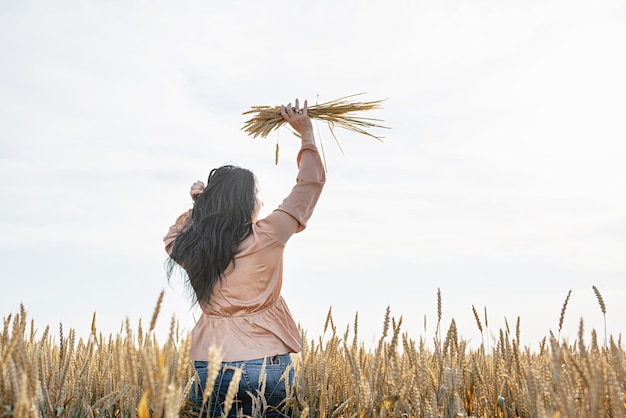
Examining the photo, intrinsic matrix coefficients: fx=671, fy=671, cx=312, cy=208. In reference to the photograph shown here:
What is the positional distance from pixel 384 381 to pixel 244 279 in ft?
2.56

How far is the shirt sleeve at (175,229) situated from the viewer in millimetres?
3203

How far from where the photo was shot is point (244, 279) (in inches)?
110

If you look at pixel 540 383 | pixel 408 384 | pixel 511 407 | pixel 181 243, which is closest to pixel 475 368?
A: pixel 511 407

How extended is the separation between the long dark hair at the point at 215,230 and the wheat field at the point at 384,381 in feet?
1.28

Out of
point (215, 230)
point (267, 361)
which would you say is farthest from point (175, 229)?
point (267, 361)

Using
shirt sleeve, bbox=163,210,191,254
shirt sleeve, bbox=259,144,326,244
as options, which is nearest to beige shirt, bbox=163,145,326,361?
shirt sleeve, bbox=259,144,326,244

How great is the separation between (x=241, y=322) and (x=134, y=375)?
150cm

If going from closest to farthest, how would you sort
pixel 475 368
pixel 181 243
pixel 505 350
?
pixel 475 368
pixel 505 350
pixel 181 243

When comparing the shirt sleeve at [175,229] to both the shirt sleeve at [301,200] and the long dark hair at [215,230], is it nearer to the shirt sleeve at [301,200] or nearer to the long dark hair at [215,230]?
the long dark hair at [215,230]

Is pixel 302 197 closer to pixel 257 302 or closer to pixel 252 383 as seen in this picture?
pixel 257 302

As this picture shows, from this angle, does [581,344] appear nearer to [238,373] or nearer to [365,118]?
[238,373]

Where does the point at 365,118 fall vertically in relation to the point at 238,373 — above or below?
above

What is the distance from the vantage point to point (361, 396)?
176 centimetres

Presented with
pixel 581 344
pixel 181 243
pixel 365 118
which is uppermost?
pixel 365 118
